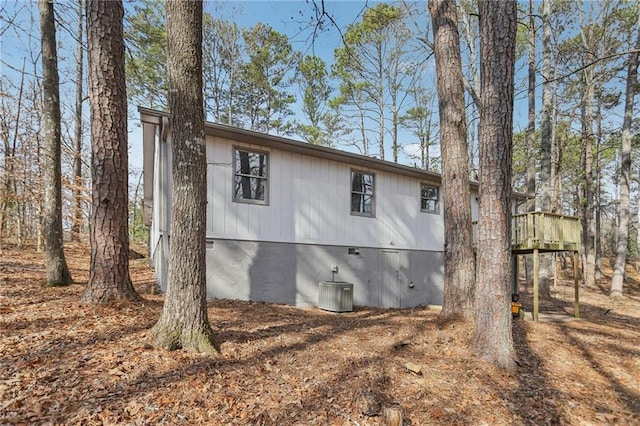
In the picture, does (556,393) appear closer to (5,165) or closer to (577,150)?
(5,165)

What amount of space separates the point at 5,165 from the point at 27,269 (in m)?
4.31

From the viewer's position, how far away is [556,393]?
355 cm

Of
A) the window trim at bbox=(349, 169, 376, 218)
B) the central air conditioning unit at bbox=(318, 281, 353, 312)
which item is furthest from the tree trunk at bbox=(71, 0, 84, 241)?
the central air conditioning unit at bbox=(318, 281, 353, 312)

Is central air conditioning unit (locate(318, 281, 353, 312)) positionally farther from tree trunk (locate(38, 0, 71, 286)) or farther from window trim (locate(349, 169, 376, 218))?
tree trunk (locate(38, 0, 71, 286))

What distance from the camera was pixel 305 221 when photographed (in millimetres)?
8273

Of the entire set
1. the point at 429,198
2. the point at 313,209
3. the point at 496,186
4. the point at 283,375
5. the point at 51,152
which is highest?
the point at 51,152

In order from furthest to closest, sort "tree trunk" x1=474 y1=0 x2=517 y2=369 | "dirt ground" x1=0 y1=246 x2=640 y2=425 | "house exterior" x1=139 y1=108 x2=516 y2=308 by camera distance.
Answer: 1. "house exterior" x1=139 y1=108 x2=516 y2=308
2. "tree trunk" x1=474 y1=0 x2=517 y2=369
3. "dirt ground" x1=0 y1=246 x2=640 y2=425

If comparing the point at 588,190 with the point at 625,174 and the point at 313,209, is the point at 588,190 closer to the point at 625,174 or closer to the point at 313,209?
the point at 625,174

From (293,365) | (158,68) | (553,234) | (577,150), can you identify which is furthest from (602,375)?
(577,150)

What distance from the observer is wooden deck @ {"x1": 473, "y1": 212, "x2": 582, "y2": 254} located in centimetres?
796

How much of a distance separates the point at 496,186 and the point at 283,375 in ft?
10.8

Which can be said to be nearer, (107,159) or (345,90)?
(107,159)

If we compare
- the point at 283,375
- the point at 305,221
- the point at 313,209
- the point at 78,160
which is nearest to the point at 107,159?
the point at 283,375

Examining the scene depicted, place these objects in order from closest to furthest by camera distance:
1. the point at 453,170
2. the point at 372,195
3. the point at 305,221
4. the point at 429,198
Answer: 1. the point at 453,170
2. the point at 305,221
3. the point at 372,195
4. the point at 429,198
